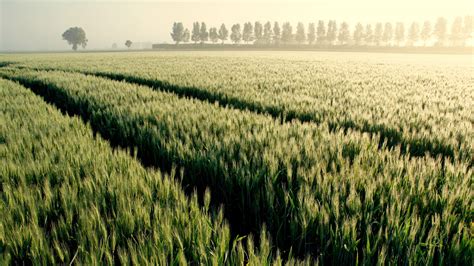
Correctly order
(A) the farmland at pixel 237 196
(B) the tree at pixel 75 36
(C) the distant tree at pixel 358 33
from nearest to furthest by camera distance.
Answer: (A) the farmland at pixel 237 196 < (C) the distant tree at pixel 358 33 < (B) the tree at pixel 75 36

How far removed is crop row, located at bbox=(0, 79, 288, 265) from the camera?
1322 mm

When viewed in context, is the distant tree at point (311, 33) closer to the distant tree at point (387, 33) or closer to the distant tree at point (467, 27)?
the distant tree at point (387, 33)

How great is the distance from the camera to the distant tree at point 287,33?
134125 millimetres

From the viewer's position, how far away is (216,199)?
2.60 m

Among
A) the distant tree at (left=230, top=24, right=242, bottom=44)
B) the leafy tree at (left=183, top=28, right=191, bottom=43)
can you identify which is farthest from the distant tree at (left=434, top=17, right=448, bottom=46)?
the leafy tree at (left=183, top=28, right=191, bottom=43)

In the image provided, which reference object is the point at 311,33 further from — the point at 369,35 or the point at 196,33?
the point at 196,33

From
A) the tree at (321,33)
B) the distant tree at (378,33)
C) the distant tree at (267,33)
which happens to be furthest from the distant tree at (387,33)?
the distant tree at (267,33)

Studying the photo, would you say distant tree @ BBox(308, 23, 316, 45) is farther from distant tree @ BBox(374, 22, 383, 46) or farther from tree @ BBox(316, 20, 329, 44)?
distant tree @ BBox(374, 22, 383, 46)

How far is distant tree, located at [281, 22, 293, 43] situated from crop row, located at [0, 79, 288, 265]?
13957 centimetres

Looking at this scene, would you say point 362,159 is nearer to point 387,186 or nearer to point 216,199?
point 387,186

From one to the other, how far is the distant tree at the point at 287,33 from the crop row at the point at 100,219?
140 metres

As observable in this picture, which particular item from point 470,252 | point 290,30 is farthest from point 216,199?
point 290,30

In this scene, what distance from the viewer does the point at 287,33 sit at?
13475cm

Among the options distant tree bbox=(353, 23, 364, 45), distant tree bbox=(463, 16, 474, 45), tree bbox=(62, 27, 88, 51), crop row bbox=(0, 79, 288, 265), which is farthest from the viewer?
tree bbox=(62, 27, 88, 51)
